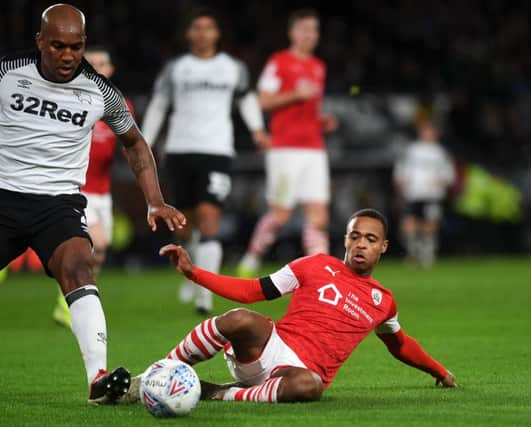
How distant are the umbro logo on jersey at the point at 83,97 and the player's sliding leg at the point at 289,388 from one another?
1758 millimetres

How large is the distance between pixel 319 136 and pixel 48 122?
8021mm

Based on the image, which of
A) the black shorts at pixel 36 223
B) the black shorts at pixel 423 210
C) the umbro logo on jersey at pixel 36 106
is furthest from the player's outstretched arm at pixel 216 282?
the black shorts at pixel 423 210

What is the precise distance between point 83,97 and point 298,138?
7819mm

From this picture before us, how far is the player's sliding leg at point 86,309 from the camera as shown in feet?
19.5

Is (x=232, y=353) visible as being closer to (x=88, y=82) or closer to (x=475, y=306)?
(x=88, y=82)

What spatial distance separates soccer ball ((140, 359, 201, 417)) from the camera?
5535mm

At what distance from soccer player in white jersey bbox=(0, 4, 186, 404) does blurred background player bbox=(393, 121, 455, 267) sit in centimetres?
1406

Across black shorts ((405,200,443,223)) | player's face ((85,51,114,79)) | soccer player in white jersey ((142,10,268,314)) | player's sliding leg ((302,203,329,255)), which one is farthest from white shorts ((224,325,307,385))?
black shorts ((405,200,443,223))

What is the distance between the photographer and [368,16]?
26.3 m

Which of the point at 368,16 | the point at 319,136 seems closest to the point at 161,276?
the point at 319,136

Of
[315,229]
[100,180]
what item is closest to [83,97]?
[100,180]

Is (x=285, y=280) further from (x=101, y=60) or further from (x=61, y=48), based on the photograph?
(x=101, y=60)

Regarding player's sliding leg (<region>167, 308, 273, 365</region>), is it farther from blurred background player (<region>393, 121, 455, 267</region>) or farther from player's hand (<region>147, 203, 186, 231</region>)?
blurred background player (<region>393, 121, 455, 267</region>)

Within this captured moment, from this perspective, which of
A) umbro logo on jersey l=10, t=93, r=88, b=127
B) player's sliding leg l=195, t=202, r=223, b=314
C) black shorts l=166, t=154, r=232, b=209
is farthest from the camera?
black shorts l=166, t=154, r=232, b=209
